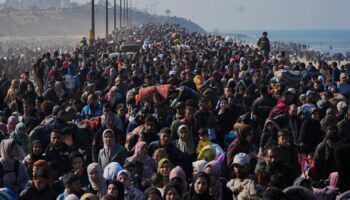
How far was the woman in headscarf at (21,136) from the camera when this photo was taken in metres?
11.9

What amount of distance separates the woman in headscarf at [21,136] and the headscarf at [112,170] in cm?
236

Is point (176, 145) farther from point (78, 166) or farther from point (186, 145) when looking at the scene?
A: point (78, 166)

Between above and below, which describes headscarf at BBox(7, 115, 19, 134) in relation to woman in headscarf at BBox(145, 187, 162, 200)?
below

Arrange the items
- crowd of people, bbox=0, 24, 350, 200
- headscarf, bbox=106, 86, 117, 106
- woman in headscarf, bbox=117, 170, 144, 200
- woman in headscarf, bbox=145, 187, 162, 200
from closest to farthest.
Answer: woman in headscarf, bbox=145, 187, 162, 200 < crowd of people, bbox=0, 24, 350, 200 < woman in headscarf, bbox=117, 170, 144, 200 < headscarf, bbox=106, 86, 117, 106

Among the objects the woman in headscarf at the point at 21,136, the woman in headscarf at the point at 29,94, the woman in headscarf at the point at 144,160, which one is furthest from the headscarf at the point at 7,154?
the woman in headscarf at the point at 29,94

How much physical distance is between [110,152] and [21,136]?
1969 millimetres

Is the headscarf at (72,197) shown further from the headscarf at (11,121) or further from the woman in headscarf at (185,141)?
the headscarf at (11,121)

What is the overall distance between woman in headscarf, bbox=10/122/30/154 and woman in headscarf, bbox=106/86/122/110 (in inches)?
143

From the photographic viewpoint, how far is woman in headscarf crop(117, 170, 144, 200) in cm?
889

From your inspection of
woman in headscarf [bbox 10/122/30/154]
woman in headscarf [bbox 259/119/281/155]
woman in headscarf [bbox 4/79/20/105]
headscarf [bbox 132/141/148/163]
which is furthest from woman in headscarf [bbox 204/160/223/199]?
woman in headscarf [bbox 4/79/20/105]

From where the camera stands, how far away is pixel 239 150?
35.0 ft

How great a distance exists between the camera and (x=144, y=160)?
10273 millimetres

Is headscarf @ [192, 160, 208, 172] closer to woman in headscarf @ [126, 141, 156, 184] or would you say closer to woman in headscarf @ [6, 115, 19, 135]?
woman in headscarf @ [126, 141, 156, 184]

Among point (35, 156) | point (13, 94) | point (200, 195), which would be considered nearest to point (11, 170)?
point (35, 156)
